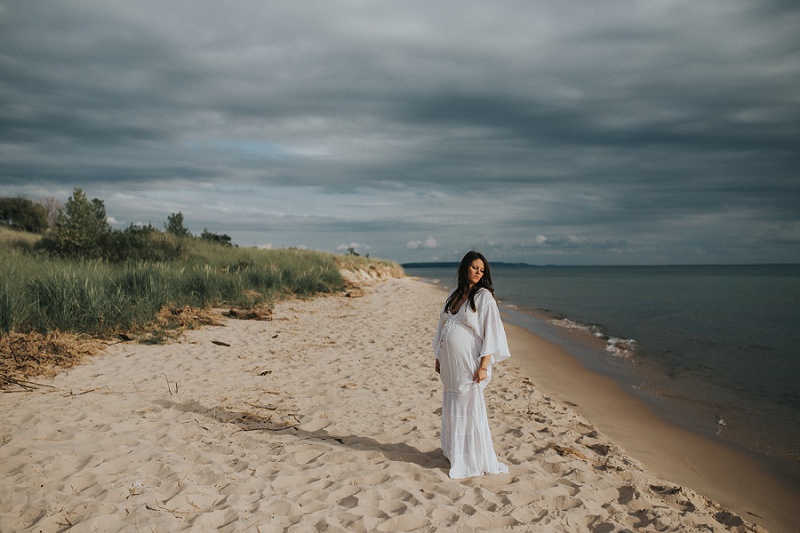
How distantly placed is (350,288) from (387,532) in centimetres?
2186

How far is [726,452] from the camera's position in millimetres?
7008

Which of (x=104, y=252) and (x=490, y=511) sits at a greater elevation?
(x=104, y=252)

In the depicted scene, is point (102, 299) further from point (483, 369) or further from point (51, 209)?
point (51, 209)

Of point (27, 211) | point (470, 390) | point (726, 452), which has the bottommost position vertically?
point (726, 452)

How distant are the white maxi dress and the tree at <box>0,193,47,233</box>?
46.3m

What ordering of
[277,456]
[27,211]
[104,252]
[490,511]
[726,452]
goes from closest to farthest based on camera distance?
[490,511] < [277,456] < [726,452] < [104,252] < [27,211]

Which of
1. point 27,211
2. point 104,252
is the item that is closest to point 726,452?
point 104,252

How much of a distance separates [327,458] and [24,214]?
47963mm

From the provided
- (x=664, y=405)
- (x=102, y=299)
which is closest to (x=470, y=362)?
(x=664, y=405)

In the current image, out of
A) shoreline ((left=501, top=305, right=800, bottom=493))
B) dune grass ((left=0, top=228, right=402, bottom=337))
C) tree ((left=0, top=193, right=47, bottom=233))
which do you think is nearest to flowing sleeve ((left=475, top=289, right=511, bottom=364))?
shoreline ((left=501, top=305, right=800, bottom=493))

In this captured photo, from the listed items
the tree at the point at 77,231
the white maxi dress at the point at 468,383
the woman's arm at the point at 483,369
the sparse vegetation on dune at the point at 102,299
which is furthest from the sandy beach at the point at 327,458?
the tree at the point at 77,231

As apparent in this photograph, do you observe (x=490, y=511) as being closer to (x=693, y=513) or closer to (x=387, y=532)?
(x=387, y=532)

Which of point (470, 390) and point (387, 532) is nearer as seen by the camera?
point (387, 532)

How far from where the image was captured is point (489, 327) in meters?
→ 4.80
